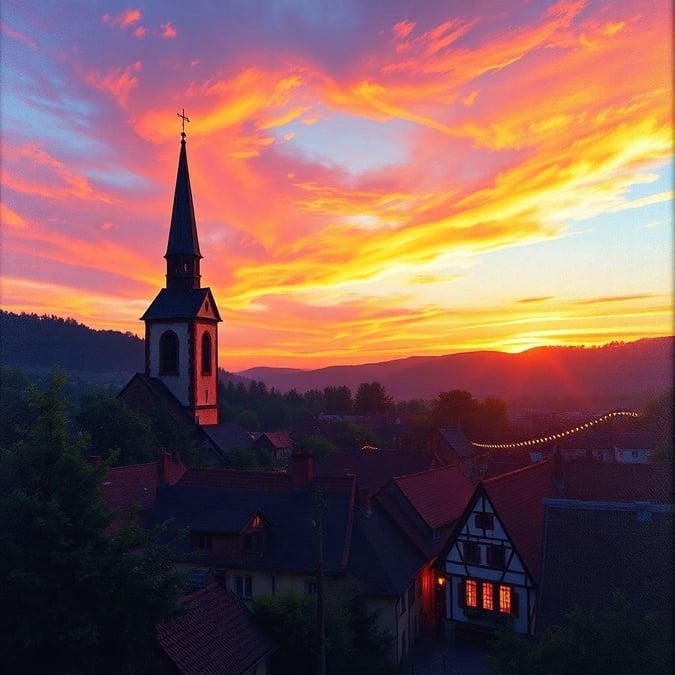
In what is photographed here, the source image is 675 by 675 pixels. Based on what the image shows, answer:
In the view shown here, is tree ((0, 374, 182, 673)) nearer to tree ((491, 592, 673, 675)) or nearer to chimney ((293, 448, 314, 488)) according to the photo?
tree ((491, 592, 673, 675))

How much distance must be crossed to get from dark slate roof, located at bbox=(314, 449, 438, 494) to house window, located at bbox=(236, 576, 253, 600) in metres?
16.4

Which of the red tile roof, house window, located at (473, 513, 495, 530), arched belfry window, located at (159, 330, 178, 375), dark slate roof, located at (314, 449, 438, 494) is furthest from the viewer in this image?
arched belfry window, located at (159, 330, 178, 375)

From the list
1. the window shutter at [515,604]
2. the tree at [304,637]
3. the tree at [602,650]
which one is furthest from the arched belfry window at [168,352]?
the tree at [602,650]

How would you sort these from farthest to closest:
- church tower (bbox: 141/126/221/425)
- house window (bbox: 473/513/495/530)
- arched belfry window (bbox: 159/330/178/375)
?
arched belfry window (bbox: 159/330/178/375), church tower (bbox: 141/126/221/425), house window (bbox: 473/513/495/530)

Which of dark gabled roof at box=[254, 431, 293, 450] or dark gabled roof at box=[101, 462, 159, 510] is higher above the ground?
dark gabled roof at box=[101, 462, 159, 510]

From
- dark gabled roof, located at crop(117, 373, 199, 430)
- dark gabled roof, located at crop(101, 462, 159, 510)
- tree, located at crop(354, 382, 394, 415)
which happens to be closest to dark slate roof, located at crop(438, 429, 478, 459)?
dark gabled roof, located at crop(117, 373, 199, 430)

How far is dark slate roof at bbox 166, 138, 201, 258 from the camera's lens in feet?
188

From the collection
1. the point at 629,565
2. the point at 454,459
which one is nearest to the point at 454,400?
the point at 454,459

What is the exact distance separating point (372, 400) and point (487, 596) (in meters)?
111

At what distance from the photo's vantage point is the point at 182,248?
5709cm

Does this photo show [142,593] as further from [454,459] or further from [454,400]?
[454,400]

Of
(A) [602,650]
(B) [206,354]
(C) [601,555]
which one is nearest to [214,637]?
(A) [602,650]

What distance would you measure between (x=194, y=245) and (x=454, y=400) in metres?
56.9

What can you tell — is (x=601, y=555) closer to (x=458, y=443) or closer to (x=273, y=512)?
(x=273, y=512)
